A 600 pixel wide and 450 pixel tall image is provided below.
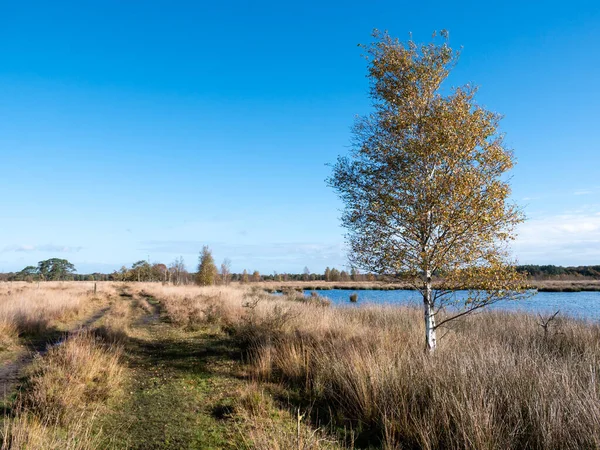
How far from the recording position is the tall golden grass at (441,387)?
4.47 metres

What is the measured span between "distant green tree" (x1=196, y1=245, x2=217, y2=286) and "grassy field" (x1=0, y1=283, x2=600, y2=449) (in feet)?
148

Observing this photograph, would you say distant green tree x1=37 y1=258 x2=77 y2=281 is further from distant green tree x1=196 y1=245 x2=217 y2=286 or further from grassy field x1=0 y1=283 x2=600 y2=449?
grassy field x1=0 y1=283 x2=600 y2=449

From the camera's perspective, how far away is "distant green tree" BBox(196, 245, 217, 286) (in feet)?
187

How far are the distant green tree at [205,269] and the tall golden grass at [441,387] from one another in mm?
46781

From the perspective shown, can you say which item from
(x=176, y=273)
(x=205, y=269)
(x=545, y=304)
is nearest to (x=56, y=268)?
(x=176, y=273)

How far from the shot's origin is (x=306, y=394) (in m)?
7.68

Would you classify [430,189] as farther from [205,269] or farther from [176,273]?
[176,273]

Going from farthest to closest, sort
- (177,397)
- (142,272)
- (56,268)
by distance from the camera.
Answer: (56,268), (142,272), (177,397)

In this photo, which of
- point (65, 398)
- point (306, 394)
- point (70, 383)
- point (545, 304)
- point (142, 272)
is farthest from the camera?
point (142, 272)

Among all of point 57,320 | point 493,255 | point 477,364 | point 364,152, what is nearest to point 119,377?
point 477,364

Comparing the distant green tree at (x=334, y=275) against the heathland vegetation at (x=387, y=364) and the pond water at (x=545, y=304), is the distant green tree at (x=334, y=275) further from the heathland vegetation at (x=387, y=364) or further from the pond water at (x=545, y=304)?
the heathland vegetation at (x=387, y=364)

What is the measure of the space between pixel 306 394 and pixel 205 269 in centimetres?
5242

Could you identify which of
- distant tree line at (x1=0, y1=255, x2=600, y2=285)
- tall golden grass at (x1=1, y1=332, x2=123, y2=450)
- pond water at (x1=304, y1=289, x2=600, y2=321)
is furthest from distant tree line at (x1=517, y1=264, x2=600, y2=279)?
tall golden grass at (x1=1, y1=332, x2=123, y2=450)

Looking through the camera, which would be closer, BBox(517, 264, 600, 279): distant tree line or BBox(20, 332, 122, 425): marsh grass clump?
BBox(20, 332, 122, 425): marsh grass clump
